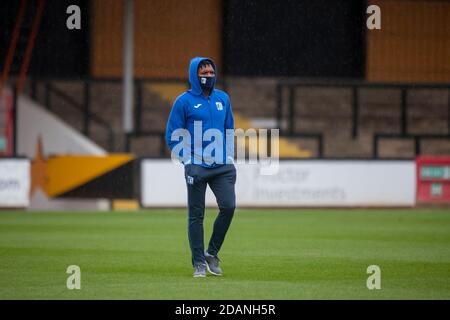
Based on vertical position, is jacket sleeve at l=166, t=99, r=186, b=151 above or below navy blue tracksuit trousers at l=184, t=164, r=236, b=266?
above

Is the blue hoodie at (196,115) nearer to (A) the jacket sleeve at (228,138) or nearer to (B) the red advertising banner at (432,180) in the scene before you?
(A) the jacket sleeve at (228,138)

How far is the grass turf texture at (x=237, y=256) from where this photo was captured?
1118 cm

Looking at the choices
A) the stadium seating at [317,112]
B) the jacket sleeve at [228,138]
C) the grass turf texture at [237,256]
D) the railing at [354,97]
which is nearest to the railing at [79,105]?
the stadium seating at [317,112]

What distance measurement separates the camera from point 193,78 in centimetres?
1208

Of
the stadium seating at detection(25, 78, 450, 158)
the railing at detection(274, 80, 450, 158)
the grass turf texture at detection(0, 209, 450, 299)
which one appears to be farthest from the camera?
the railing at detection(274, 80, 450, 158)

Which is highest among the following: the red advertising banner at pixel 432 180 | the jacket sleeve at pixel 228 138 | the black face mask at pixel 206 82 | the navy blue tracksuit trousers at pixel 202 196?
the black face mask at pixel 206 82

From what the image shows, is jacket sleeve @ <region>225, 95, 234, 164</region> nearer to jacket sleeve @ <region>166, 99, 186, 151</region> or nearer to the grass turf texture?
jacket sleeve @ <region>166, 99, 186, 151</region>

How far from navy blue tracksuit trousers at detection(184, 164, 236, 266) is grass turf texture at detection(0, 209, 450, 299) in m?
0.46

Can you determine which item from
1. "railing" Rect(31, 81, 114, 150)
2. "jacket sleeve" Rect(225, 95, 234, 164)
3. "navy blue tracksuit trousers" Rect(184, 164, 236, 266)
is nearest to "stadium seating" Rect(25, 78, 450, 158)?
"railing" Rect(31, 81, 114, 150)

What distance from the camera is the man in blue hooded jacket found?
12.1 meters

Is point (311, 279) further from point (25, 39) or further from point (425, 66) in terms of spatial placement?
point (425, 66)

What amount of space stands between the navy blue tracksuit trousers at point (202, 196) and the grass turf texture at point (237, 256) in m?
0.46

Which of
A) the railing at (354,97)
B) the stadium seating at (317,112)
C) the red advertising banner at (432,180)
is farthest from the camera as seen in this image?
the railing at (354,97)

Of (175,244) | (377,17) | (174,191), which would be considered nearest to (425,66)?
(377,17)
